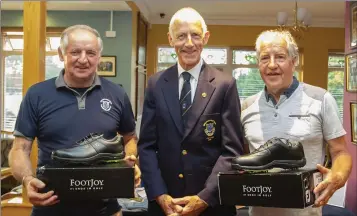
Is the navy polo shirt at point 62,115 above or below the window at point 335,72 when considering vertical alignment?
below

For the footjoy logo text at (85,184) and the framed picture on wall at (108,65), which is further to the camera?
the framed picture on wall at (108,65)

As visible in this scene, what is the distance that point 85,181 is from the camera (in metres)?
1.28

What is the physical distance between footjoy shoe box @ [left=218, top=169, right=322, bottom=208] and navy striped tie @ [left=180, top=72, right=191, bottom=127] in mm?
293

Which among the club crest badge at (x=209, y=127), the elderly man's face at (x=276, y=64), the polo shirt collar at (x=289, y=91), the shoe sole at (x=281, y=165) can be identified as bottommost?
the shoe sole at (x=281, y=165)

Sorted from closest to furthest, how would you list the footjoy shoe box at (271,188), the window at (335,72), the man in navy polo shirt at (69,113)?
the footjoy shoe box at (271,188) → the man in navy polo shirt at (69,113) → the window at (335,72)

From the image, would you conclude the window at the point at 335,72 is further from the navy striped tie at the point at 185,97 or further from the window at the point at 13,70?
the navy striped tie at the point at 185,97

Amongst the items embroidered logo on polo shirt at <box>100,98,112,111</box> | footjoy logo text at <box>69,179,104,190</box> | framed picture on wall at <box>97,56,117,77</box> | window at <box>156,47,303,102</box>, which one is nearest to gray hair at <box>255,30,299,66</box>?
embroidered logo on polo shirt at <box>100,98,112,111</box>

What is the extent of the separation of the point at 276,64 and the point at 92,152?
68 cm

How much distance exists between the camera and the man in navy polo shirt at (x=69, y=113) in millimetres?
1447

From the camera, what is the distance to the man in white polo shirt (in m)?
1.39

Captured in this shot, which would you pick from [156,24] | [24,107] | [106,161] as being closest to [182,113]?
[106,161]

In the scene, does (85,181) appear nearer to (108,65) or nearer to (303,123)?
(303,123)

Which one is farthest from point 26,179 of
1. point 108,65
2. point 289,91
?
point 108,65

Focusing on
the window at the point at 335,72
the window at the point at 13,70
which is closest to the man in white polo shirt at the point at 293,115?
the window at the point at 13,70
